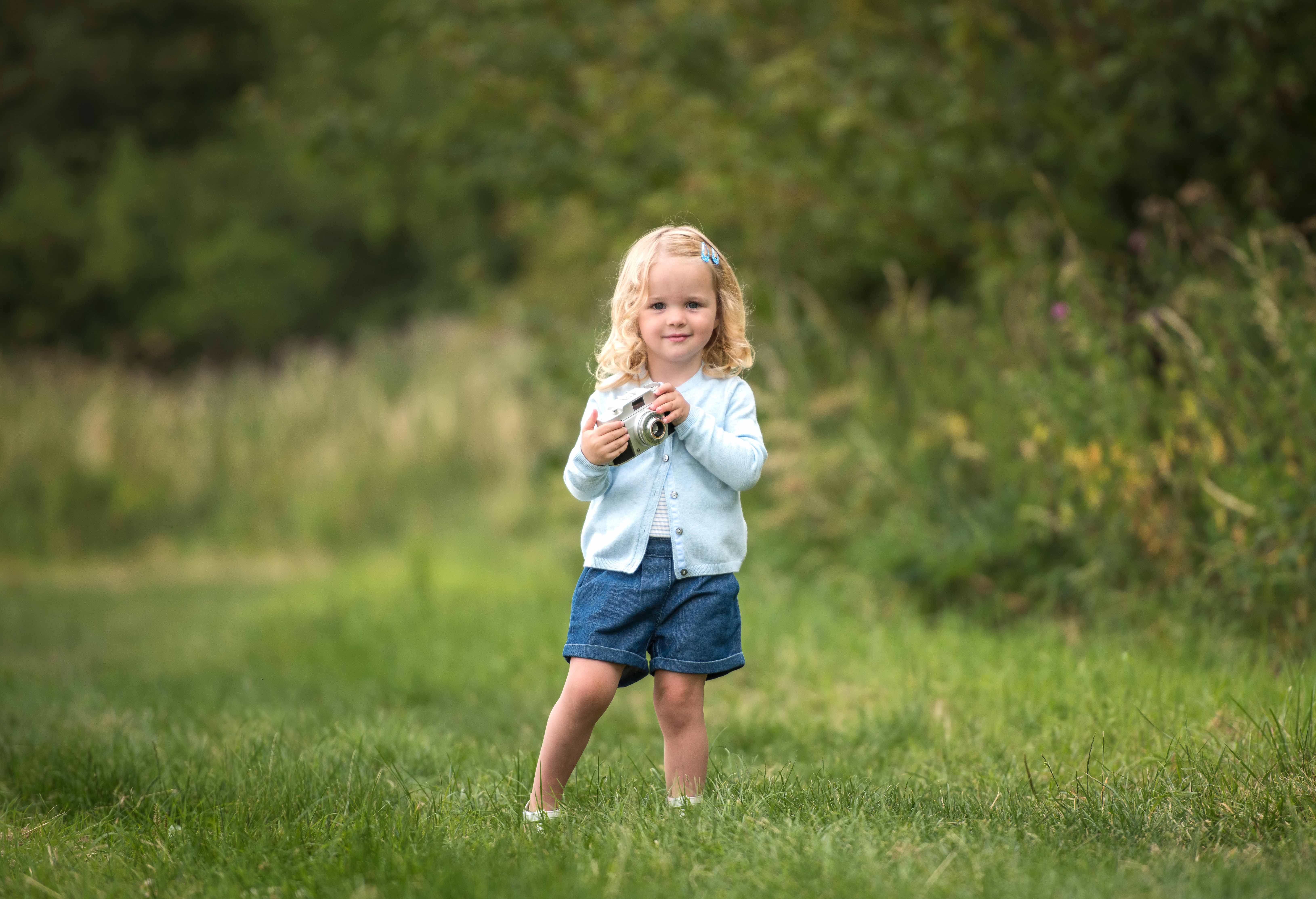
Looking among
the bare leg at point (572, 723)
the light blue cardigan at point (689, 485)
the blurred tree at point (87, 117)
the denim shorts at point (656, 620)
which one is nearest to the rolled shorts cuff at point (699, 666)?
the denim shorts at point (656, 620)

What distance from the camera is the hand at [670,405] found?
3.18 meters

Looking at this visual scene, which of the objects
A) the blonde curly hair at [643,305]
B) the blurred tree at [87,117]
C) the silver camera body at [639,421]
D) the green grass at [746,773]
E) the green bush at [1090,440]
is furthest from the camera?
the blurred tree at [87,117]

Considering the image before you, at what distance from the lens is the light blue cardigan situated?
3.27 meters

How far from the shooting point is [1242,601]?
4738 millimetres

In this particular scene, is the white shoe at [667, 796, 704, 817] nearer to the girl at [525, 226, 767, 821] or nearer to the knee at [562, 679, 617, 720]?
the girl at [525, 226, 767, 821]

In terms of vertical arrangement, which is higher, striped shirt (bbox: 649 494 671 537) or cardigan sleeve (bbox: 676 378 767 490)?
cardigan sleeve (bbox: 676 378 767 490)

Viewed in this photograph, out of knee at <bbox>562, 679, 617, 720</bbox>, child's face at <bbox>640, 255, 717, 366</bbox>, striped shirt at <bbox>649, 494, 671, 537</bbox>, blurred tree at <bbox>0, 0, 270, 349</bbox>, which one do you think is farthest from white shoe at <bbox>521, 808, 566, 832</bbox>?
blurred tree at <bbox>0, 0, 270, 349</bbox>

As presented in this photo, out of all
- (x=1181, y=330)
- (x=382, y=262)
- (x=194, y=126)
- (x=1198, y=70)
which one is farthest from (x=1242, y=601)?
(x=194, y=126)

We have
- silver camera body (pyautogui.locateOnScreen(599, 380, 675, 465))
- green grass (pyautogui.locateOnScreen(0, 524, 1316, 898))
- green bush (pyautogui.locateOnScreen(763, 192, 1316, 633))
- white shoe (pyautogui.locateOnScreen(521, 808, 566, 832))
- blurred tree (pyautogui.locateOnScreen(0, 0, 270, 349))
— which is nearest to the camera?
green grass (pyautogui.locateOnScreen(0, 524, 1316, 898))

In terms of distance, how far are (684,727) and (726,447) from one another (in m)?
0.78

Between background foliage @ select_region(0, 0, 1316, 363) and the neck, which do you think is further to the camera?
background foliage @ select_region(0, 0, 1316, 363)

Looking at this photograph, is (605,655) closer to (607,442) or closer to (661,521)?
(661,521)

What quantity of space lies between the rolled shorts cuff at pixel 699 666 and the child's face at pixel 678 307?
2.75 feet

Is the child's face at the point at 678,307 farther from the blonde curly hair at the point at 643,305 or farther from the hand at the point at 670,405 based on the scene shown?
the hand at the point at 670,405
